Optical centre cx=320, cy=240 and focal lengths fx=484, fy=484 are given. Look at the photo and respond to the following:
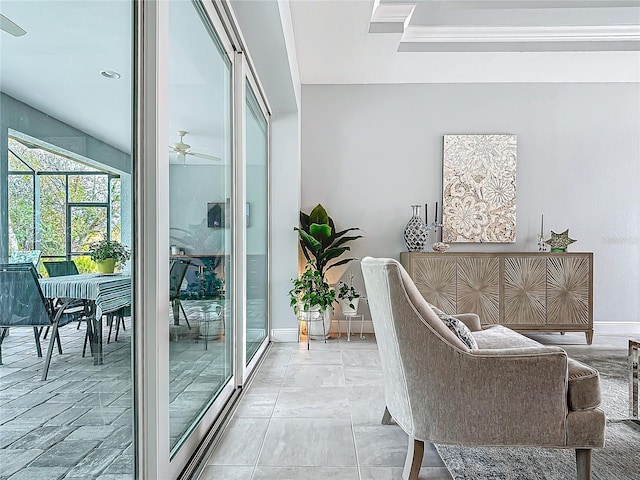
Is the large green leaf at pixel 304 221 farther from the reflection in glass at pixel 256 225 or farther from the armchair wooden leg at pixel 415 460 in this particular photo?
the armchair wooden leg at pixel 415 460

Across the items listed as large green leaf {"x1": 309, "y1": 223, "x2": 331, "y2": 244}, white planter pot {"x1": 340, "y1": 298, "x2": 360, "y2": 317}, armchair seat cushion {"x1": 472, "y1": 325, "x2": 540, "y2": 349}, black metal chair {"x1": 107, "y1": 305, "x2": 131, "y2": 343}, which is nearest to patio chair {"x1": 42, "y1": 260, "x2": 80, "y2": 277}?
black metal chair {"x1": 107, "y1": 305, "x2": 131, "y2": 343}

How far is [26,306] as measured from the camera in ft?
3.10

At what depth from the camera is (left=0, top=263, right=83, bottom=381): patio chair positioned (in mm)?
884

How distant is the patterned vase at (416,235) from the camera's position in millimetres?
4945

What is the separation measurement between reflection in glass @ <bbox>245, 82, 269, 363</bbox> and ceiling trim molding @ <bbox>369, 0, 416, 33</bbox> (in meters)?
1.16

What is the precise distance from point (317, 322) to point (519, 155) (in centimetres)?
283

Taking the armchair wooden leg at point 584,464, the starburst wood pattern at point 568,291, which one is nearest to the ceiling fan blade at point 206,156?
the armchair wooden leg at point 584,464

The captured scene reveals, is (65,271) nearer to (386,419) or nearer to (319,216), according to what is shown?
(386,419)

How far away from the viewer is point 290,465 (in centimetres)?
204

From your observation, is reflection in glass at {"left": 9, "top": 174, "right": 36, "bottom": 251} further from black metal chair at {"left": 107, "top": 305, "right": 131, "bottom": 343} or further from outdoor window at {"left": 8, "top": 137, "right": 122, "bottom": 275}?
black metal chair at {"left": 107, "top": 305, "right": 131, "bottom": 343}

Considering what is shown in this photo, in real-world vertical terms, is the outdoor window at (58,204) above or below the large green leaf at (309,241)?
above

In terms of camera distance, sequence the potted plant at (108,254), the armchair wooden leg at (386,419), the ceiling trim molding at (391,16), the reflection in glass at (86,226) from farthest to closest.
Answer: the ceiling trim molding at (391,16)
the armchair wooden leg at (386,419)
the potted plant at (108,254)
the reflection in glass at (86,226)

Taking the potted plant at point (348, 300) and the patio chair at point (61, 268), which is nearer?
the patio chair at point (61, 268)

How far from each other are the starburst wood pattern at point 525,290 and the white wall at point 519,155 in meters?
0.83
